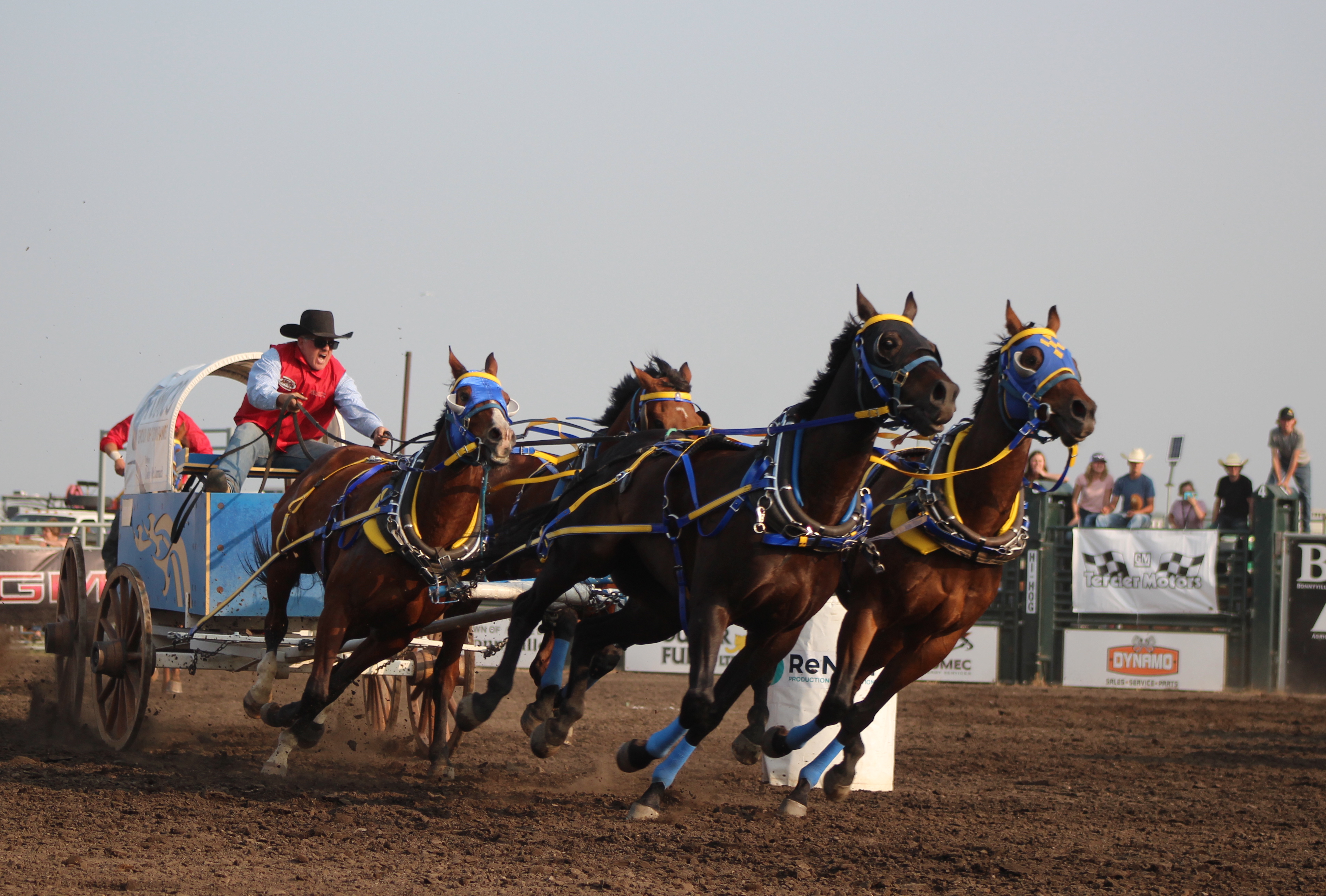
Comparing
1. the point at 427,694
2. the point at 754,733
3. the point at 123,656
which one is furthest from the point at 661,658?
the point at 754,733

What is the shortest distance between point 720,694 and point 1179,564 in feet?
32.8

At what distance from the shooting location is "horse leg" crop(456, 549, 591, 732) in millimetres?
6215

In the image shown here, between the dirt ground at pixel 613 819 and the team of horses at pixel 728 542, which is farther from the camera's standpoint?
the team of horses at pixel 728 542

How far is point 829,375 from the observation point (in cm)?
569

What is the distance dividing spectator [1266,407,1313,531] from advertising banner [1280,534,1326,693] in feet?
2.07

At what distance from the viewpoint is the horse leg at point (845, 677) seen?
6242 millimetres

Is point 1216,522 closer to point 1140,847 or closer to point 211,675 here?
point 1140,847

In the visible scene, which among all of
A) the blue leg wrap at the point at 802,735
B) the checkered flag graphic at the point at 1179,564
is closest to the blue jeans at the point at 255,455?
the blue leg wrap at the point at 802,735

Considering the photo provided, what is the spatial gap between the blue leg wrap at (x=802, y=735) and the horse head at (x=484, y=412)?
193 cm

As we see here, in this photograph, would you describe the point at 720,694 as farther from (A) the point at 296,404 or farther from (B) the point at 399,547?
(A) the point at 296,404

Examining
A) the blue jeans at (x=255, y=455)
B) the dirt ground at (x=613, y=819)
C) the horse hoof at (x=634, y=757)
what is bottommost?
the dirt ground at (x=613, y=819)

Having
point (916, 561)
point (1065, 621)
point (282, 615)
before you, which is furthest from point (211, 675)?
point (916, 561)

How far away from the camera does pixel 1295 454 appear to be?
14.8 metres

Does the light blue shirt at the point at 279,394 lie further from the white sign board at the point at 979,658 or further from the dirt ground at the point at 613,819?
the white sign board at the point at 979,658
